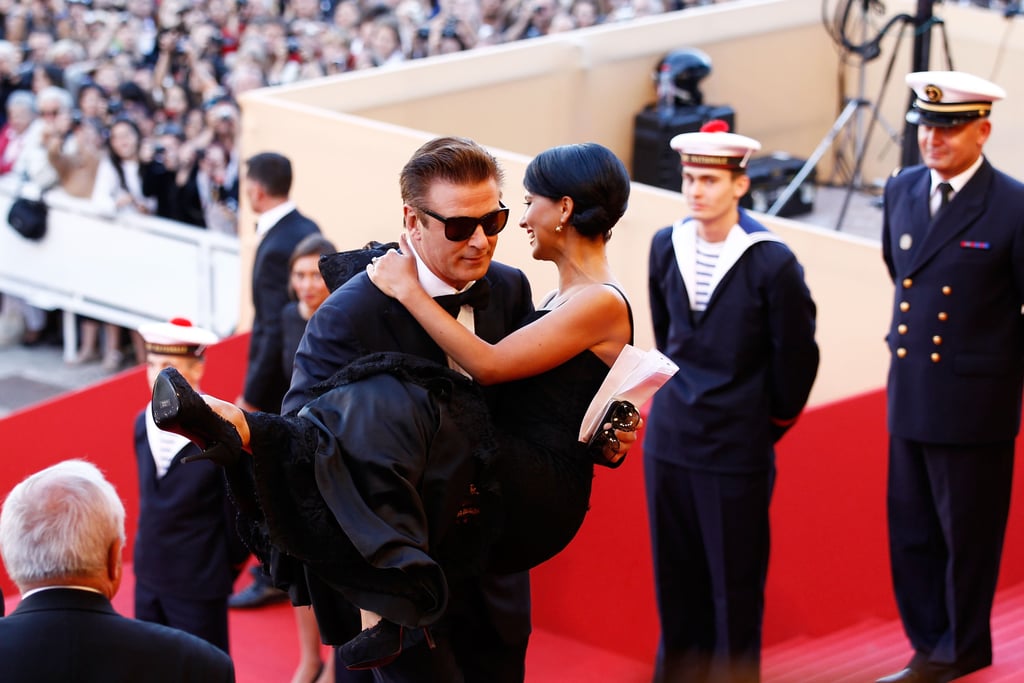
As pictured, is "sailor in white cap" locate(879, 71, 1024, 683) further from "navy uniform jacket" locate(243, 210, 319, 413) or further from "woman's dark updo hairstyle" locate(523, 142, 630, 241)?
"navy uniform jacket" locate(243, 210, 319, 413)

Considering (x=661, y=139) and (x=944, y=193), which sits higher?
(x=944, y=193)

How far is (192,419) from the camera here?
2566 millimetres

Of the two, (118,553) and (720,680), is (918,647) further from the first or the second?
(118,553)

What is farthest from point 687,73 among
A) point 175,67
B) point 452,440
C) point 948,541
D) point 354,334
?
point 452,440

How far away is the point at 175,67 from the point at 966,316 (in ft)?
27.1

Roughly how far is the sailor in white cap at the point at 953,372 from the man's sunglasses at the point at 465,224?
2.13 meters

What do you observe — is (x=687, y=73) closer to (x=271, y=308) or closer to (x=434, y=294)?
(x=271, y=308)

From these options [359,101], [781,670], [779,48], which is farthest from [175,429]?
[779,48]

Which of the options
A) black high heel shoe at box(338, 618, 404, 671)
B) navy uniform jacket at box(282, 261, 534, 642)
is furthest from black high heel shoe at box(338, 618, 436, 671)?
navy uniform jacket at box(282, 261, 534, 642)

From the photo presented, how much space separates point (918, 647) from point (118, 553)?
112 inches

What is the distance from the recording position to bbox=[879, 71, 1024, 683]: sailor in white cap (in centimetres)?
472

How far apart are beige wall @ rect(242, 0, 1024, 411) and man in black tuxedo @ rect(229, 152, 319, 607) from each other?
35.8 inches

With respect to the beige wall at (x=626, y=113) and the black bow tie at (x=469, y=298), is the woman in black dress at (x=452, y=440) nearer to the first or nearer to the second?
the black bow tie at (x=469, y=298)

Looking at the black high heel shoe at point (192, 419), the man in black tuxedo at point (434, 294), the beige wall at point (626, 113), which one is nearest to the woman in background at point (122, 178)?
the beige wall at point (626, 113)
